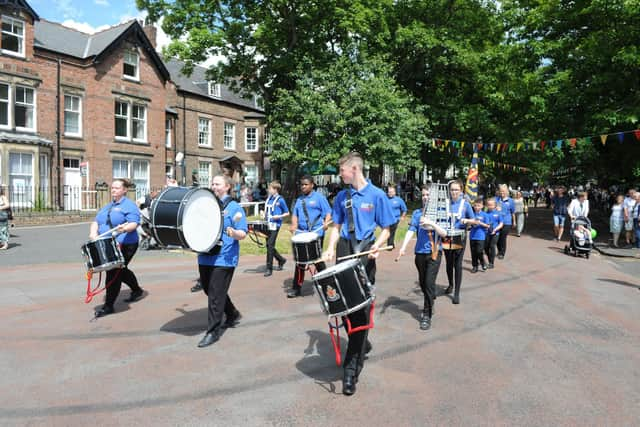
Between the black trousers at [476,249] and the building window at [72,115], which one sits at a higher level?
the building window at [72,115]

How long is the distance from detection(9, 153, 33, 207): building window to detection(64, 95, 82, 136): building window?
8.79ft

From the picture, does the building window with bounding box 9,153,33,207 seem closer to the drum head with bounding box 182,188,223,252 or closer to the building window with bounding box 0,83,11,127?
the building window with bounding box 0,83,11,127

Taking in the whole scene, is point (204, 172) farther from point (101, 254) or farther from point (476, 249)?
point (101, 254)

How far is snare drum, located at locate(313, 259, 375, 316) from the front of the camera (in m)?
3.99

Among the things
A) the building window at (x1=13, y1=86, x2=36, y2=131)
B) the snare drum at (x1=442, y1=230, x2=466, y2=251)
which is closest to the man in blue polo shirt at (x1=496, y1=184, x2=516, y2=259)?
the snare drum at (x1=442, y1=230, x2=466, y2=251)

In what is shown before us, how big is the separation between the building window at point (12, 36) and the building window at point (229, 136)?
50.4ft

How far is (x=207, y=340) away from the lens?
5246 mm

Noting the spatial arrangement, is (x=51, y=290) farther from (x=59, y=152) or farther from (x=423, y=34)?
(x=423, y=34)

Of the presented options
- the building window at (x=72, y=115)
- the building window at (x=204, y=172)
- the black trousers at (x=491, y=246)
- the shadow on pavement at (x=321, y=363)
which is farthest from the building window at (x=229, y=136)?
the shadow on pavement at (x=321, y=363)

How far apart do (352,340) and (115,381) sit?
2.19m

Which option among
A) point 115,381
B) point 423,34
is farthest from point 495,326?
point 423,34

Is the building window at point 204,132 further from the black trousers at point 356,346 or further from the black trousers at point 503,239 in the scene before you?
the black trousers at point 356,346

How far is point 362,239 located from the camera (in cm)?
453

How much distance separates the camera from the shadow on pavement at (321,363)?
440 centimetres
